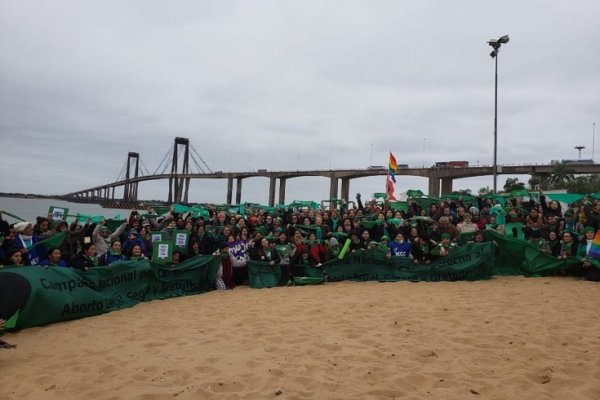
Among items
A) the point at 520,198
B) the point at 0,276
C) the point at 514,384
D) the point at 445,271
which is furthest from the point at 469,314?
the point at 520,198

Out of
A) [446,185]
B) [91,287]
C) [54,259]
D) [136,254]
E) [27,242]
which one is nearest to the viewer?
[91,287]

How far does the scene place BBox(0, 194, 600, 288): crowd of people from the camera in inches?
307

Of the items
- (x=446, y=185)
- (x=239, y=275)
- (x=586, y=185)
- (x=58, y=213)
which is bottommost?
(x=239, y=275)

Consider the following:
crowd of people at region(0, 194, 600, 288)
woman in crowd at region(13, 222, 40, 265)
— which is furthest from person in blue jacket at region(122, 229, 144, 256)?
woman in crowd at region(13, 222, 40, 265)

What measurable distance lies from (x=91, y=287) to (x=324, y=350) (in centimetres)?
424

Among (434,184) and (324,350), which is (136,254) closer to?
(324,350)

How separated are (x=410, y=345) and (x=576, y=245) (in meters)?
6.38

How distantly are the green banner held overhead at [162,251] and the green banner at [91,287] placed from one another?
204 millimetres

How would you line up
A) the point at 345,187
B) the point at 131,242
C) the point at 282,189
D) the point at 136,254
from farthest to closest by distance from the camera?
the point at 282,189 → the point at 345,187 → the point at 131,242 → the point at 136,254

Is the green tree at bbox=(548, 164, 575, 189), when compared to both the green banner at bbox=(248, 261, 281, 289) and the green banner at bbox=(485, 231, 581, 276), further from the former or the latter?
the green banner at bbox=(248, 261, 281, 289)

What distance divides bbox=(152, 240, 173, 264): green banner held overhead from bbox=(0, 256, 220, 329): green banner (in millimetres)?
204


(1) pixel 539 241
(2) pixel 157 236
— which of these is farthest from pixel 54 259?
(1) pixel 539 241

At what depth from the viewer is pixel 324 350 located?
4.48 meters

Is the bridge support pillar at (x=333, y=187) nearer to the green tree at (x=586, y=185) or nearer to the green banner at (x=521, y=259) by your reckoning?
the green tree at (x=586, y=185)
